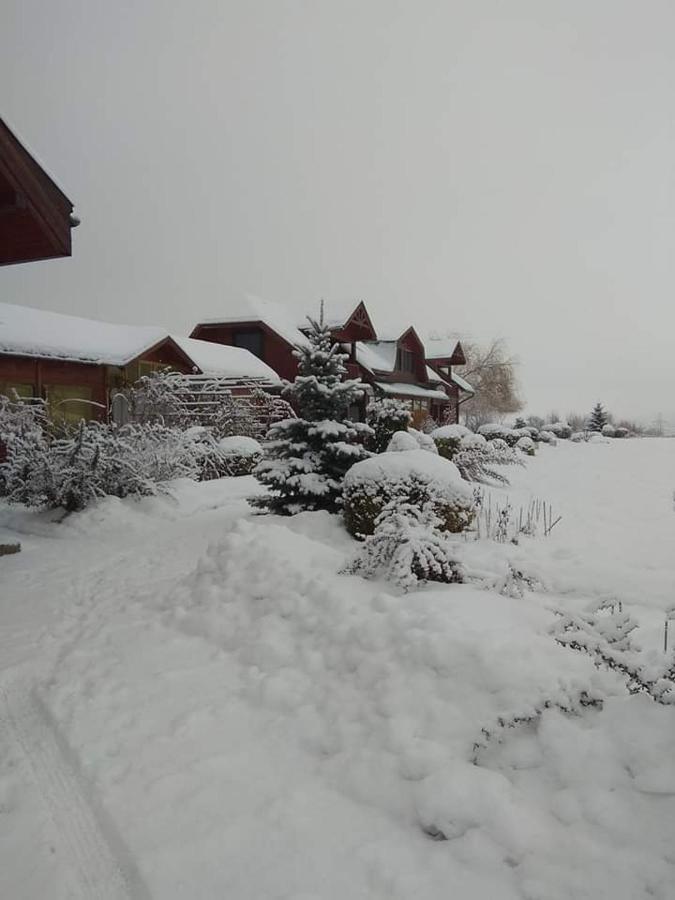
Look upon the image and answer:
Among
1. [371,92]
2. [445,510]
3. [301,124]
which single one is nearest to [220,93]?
[301,124]

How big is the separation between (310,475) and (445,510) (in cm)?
238

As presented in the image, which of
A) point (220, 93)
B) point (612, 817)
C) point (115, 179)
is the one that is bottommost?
point (612, 817)

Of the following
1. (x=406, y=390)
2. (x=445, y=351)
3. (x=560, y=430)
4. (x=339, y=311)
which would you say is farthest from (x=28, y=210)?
(x=560, y=430)

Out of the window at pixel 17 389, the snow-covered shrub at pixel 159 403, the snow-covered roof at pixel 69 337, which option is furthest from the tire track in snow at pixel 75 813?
the snow-covered shrub at pixel 159 403

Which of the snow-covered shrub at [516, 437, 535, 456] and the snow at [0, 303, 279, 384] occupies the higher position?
the snow at [0, 303, 279, 384]

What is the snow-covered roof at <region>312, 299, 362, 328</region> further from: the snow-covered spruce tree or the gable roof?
the snow-covered spruce tree

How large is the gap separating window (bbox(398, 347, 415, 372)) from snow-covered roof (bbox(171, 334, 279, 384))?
959cm

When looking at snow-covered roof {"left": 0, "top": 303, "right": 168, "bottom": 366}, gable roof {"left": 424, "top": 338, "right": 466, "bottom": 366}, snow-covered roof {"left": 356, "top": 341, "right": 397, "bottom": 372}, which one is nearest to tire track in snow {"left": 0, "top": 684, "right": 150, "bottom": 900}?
snow-covered roof {"left": 0, "top": 303, "right": 168, "bottom": 366}

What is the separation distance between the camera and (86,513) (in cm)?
920

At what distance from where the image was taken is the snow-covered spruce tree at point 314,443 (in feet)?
28.5

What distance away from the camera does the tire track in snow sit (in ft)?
7.50

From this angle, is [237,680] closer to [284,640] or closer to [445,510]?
[284,640]

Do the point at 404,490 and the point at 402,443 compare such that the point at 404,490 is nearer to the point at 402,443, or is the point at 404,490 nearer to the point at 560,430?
the point at 402,443

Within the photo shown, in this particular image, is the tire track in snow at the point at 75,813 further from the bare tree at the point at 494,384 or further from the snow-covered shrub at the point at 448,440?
the bare tree at the point at 494,384
